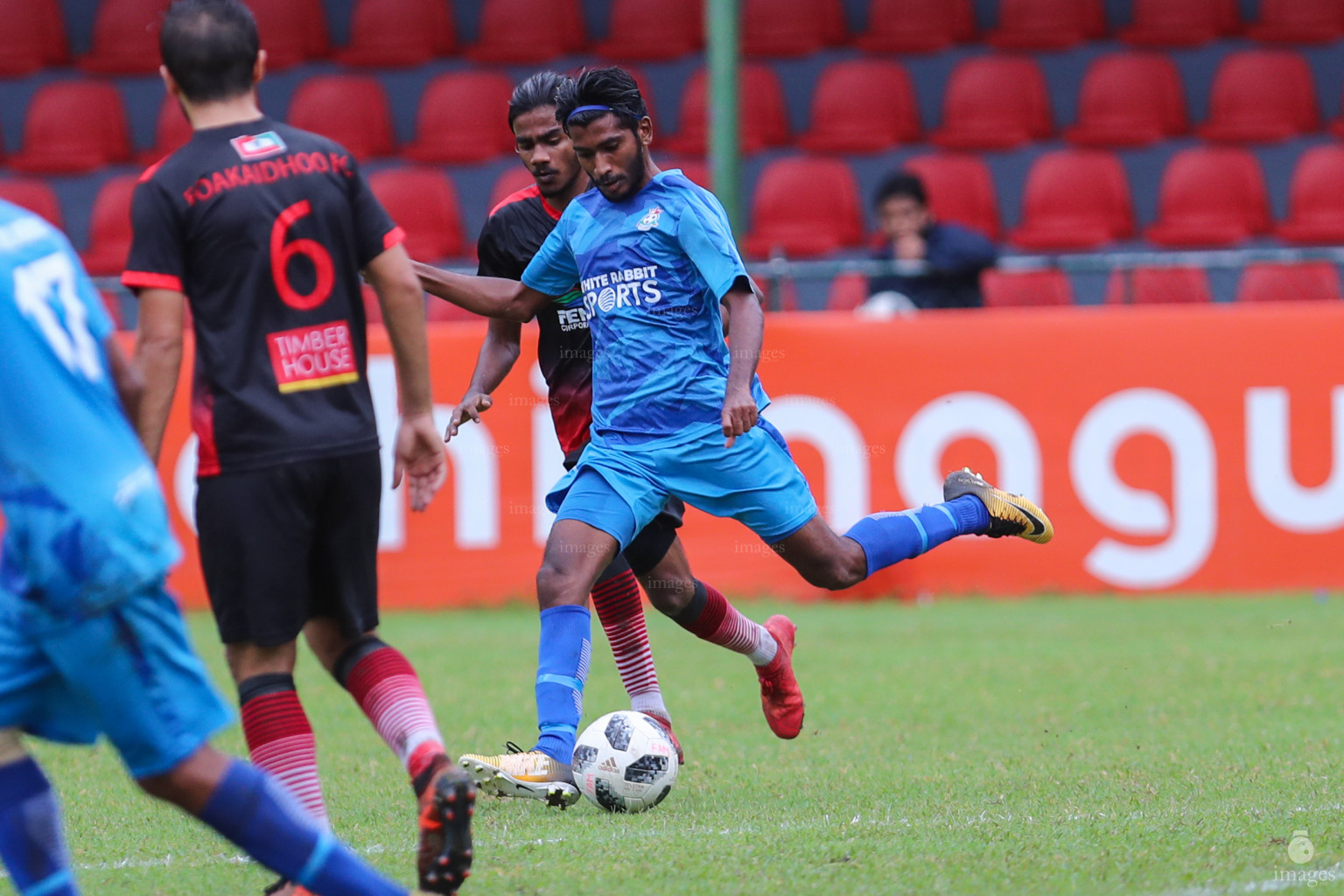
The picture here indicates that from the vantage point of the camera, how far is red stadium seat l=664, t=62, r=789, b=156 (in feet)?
44.5

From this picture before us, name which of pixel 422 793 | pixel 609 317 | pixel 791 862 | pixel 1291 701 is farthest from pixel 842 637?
pixel 422 793

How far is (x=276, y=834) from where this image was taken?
9.59ft

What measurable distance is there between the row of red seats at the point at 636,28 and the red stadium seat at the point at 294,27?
1 centimetres

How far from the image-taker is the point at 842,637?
8.18m

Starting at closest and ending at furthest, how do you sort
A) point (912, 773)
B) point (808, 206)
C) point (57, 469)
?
point (57, 469) → point (912, 773) → point (808, 206)

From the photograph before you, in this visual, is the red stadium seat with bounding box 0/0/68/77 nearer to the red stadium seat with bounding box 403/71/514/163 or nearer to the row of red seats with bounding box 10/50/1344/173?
Answer: the row of red seats with bounding box 10/50/1344/173

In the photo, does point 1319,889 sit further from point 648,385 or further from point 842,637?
point 842,637

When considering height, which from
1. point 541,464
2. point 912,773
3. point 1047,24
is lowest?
point 541,464

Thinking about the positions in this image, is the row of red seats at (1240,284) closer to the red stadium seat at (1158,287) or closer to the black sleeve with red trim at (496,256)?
the red stadium seat at (1158,287)

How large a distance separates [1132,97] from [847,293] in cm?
420

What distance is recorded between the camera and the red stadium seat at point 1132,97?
1312 centimetres

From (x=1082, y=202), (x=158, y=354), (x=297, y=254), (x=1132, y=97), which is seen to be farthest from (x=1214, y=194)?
(x=158, y=354)

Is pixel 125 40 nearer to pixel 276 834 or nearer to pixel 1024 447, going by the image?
pixel 1024 447

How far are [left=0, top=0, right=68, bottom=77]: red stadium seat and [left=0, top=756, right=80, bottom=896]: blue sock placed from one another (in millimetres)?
12983
